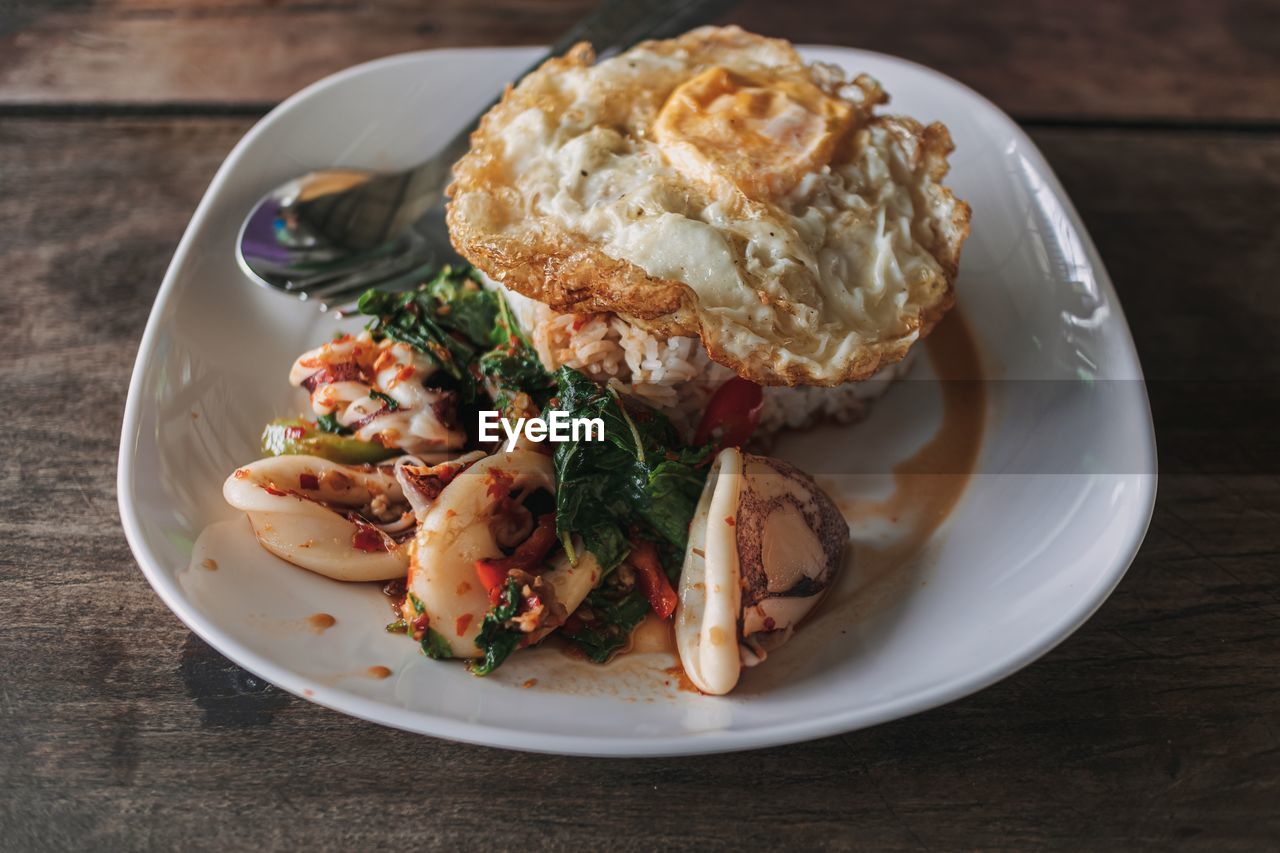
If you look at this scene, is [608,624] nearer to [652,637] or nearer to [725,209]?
[652,637]

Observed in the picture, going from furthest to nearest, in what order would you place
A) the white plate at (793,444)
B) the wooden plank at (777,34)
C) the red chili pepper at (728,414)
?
the wooden plank at (777,34), the red chili pepper at (728,414), the white plate at (793,444)

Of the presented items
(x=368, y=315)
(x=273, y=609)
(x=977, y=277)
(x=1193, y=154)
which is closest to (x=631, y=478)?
(x=273, y=609)

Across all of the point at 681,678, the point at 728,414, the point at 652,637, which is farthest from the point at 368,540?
the point at 728,414

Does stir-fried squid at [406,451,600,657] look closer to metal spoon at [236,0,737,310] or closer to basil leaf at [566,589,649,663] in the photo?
basil leaf at [566,589,649,663]

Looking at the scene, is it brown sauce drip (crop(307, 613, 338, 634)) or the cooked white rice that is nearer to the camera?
brown sauce drip (crop(307, 613, 338, 634))

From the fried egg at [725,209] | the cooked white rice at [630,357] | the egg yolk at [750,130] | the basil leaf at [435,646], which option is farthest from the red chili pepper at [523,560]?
the egg yolk at [750,130]

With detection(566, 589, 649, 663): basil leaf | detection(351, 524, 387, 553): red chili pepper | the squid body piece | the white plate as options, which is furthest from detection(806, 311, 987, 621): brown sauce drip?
detection(351, 524, 387, 553): red chili pepper

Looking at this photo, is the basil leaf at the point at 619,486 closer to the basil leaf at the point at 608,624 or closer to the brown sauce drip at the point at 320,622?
the basil leaf at the point at 608,624
